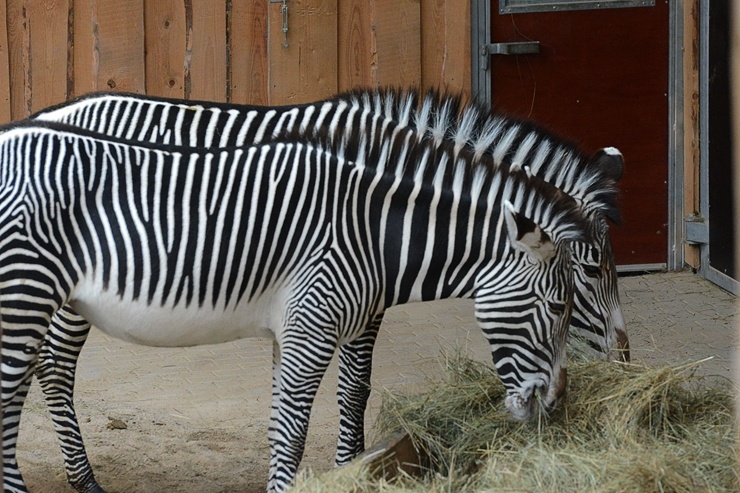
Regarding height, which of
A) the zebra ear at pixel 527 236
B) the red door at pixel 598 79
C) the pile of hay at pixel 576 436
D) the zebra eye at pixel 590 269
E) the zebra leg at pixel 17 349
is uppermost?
the red door at pixel 598 79

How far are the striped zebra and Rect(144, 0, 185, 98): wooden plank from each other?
12.6 feet

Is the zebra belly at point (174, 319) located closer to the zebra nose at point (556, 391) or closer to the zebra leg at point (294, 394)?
the zebra leg at point (294, 394)

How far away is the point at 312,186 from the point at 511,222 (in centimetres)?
83

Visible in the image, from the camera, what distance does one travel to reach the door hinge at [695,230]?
8.16 metres

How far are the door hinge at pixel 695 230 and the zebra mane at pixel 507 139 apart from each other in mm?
3417

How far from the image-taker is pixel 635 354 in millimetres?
6496

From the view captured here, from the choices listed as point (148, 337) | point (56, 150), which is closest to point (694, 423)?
point (148, 337)

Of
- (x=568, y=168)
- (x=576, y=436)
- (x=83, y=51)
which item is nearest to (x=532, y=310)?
(x=576, y=436)

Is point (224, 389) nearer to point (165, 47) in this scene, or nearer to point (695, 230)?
point (165, 47)

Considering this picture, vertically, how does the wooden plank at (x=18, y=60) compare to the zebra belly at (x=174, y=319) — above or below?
above

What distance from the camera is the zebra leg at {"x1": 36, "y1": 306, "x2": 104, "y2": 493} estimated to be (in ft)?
15.6

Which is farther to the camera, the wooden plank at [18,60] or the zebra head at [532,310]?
the wooden plank at [18,60]

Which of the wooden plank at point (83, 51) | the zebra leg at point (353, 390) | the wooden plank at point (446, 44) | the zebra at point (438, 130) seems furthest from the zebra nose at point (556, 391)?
the wooden plank at point (83, 51)

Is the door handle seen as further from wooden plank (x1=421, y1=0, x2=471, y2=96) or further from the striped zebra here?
the striped zebra
